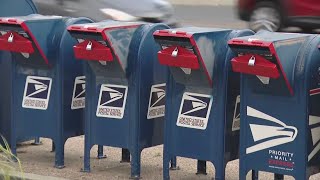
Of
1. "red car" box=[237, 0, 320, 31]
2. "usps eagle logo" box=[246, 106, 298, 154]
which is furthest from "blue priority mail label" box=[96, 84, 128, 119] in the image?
"red car" box=[237, 0, 320, 31]

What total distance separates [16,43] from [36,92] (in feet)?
1.70

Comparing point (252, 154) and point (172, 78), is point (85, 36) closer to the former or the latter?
point (172, 78)

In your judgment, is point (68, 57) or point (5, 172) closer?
point (5, 172)

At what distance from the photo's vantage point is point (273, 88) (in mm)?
6410

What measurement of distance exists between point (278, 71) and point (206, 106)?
2.67 feet

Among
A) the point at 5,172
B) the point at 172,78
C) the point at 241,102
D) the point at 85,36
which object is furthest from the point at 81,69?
the point at 5,172

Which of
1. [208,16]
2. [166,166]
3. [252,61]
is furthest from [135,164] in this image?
[208,16]

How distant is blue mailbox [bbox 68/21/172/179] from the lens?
7.21 meters

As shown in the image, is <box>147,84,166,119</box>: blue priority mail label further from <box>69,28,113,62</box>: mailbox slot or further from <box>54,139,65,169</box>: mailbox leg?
<box>54,139,65,169</box>: mailbox leg

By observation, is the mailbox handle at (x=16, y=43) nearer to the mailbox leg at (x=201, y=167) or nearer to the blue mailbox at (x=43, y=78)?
the blue mailbox at (x=43, y=78)

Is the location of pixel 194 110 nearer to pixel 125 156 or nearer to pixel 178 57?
pixel 178 57

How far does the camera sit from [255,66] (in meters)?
6.28

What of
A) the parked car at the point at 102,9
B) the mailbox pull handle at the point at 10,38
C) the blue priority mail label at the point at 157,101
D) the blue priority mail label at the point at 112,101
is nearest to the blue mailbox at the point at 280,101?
the blue priority mail label at the point at 157,101

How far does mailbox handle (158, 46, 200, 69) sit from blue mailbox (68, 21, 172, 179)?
45cm
